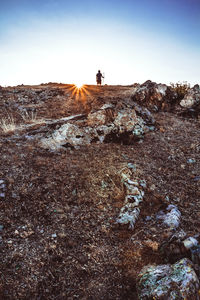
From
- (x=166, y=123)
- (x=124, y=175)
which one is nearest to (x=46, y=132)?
(x=124, y=175)

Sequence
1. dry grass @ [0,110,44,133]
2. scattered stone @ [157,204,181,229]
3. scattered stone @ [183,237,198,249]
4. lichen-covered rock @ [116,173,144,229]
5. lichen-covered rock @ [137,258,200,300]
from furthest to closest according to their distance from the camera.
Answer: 1. dry grass @ [0,110,44,133]
2. lichen-covered rock @ [116,173,144,229]
3. scattered stone @ [157,204,181,229]
4. scattered stone @ [183,237,198,249]
5. lichen-covered rock @ [137,258,200,300]

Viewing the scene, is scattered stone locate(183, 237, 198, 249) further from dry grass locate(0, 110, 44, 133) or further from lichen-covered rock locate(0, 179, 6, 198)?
dry grass locate(0, 110, 44, 133)

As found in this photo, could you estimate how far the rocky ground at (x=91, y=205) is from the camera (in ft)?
10.4

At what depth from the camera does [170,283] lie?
2.61 metres

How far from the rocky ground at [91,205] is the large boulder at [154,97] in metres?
2.73

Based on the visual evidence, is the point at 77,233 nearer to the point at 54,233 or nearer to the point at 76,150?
the point at 54,233

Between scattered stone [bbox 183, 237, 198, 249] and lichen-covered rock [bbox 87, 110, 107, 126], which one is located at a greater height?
lichen-covered rock [bbox 87, 110, 107, 126]

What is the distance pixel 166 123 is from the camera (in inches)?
360

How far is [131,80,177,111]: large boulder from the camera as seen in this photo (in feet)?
35.4

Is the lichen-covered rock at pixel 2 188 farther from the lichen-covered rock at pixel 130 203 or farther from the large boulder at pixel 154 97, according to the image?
the large boulder at pixel 154 97

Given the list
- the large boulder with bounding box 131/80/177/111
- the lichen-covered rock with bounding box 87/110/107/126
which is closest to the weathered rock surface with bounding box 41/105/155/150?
the lichen-covered rock with bounding box 87/110/107/126

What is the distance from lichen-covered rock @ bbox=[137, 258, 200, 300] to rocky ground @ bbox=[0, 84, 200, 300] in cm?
25

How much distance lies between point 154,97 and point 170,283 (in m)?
9.95

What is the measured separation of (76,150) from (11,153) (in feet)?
7.35
